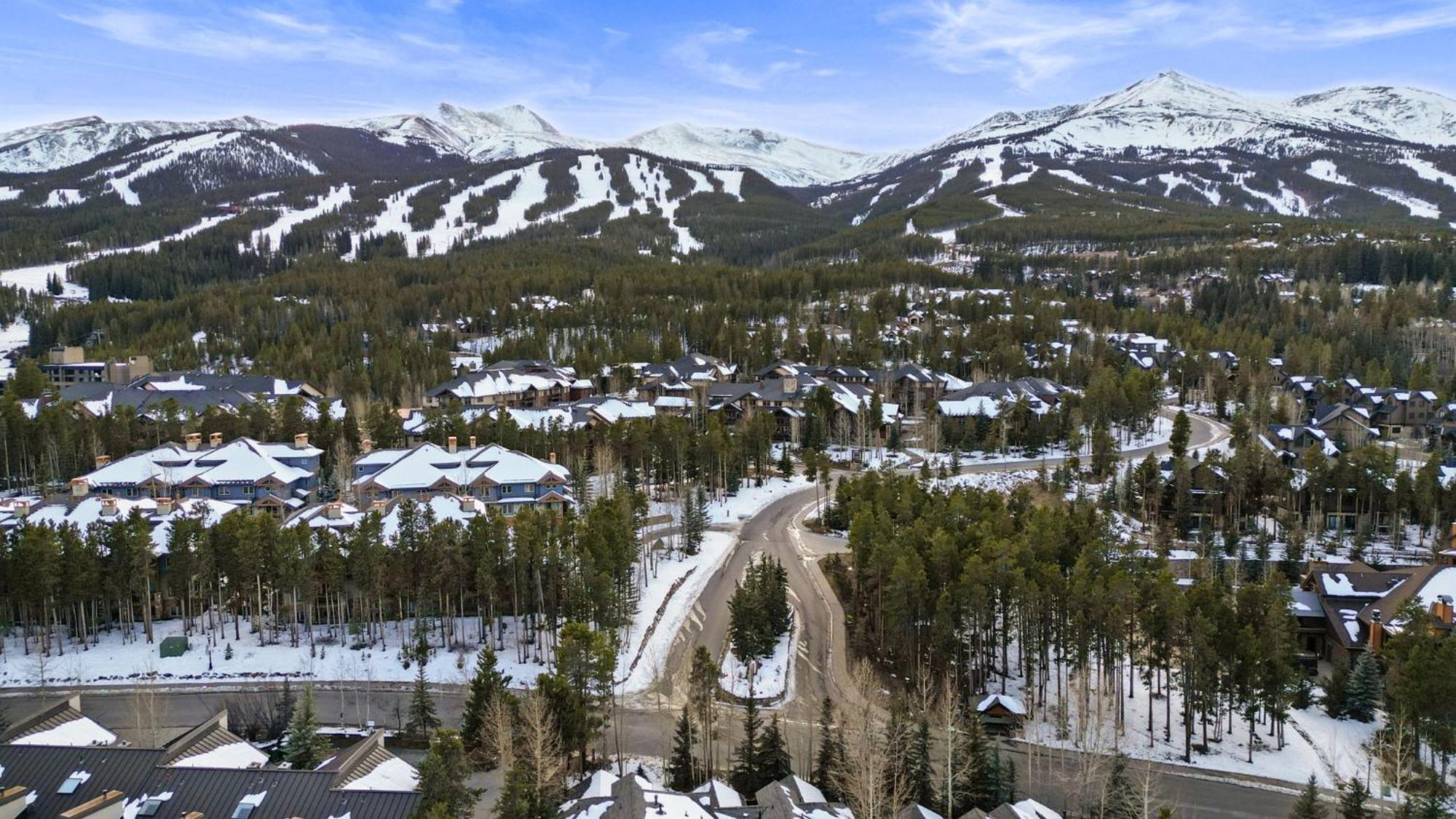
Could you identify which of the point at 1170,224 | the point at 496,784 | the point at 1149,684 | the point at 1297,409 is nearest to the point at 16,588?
the point at 496,784

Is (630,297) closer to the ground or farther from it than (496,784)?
farther from it

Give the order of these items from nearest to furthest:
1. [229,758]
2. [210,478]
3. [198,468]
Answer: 1. [229,758]
2. [210,478]
3. [198,468]

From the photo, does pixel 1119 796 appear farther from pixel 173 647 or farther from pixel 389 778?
pixel 173 647

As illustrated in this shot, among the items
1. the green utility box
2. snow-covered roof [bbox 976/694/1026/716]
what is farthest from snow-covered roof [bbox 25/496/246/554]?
snow-covered roof [bbox 976/694/1026/716]

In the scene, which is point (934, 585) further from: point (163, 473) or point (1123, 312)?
point (1123, 312)

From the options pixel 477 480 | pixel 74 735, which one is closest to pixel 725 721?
pixel 74 735

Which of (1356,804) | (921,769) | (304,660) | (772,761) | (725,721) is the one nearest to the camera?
(1356,804)
